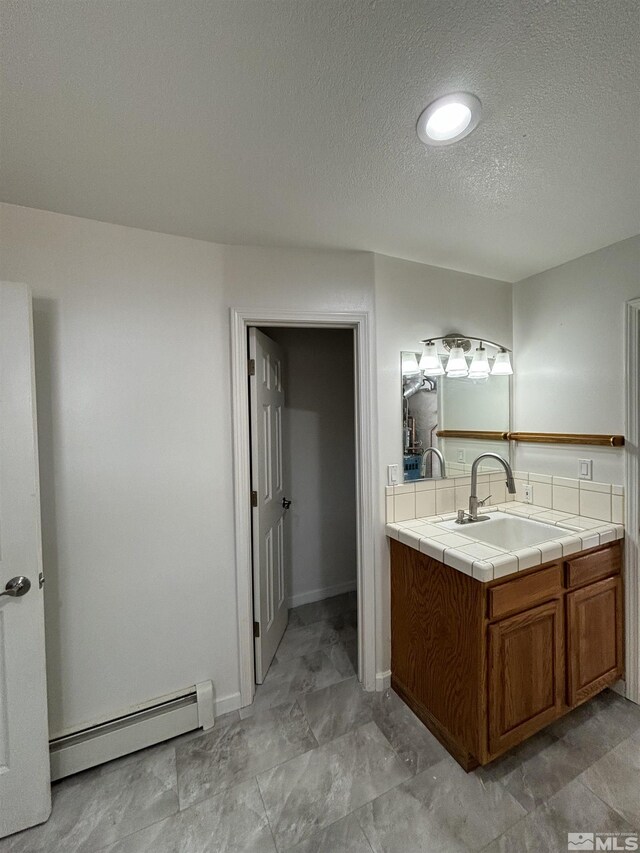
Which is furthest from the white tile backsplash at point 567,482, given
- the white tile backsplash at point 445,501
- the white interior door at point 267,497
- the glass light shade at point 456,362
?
the white interior door at point 267,497

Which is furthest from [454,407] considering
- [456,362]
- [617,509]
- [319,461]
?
[319,461]

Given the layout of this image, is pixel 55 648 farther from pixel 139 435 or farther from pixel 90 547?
pixel 139 435

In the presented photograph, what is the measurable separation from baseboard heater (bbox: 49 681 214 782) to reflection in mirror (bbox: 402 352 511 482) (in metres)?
1.49

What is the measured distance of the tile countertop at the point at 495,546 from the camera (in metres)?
1.34

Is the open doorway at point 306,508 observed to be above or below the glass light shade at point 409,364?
below

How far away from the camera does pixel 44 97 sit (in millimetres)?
886

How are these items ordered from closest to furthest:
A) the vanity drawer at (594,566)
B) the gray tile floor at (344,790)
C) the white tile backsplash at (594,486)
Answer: the gray tile floor at (344,790) → the vanity drawer at (594,566) → the white tile backsplash at (594,486)

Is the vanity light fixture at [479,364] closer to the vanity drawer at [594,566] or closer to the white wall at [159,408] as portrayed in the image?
the white wall at [159,408]

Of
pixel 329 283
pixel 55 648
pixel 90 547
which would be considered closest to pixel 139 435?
pixel 90 547

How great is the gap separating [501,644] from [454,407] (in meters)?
1.22

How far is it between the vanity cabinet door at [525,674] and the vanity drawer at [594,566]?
0.14 metres

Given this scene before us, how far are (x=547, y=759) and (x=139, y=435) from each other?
7.33ft

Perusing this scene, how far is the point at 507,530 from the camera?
6.27 feet

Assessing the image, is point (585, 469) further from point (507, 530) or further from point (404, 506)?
point (404, 506)
